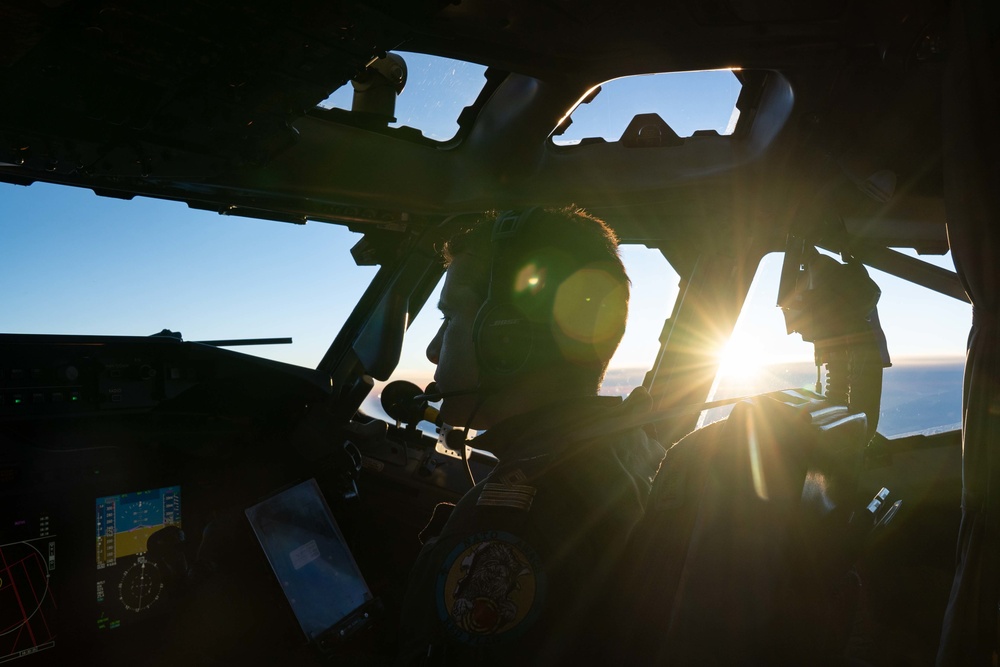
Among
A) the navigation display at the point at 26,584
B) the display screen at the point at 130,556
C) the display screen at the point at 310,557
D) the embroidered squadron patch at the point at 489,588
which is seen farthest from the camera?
the display screen at the point at 310,557

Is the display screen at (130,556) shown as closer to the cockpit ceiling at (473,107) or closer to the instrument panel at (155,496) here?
the instrument panel at (155,496)

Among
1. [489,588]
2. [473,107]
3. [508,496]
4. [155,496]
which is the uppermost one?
[473,107]

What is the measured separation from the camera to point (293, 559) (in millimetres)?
1668

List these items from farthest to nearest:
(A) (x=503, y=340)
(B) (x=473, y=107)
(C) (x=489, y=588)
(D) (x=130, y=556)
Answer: (B) (x=473, y=107) < (D) (x=130, y=556) < (A) (x=503, y=340) < (C) (x=489, y=588)

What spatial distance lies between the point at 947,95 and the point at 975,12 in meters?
0.16

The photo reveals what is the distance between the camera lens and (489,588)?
2.93 ft

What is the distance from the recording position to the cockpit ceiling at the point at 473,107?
1.17 metres

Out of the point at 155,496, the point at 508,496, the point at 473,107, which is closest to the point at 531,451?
the point at 508,496

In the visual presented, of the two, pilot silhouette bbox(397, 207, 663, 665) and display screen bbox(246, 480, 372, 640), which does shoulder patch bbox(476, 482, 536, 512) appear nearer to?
pilot silhouette bbox(397, 207, 663, 665)

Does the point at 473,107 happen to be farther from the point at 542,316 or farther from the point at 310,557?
the point at 310,557

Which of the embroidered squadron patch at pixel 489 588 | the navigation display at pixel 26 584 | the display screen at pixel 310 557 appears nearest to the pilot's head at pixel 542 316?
the embroidered squadron patch at pixel 489 588

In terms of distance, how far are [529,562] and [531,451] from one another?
225 mm

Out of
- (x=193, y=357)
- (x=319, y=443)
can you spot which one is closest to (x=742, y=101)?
(x=319, y=443)

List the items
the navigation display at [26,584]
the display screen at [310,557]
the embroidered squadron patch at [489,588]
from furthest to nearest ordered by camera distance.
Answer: the display screen at [310,557]
the navigation display at [26,584]
the embroidered squadron patch at [489,588]
